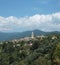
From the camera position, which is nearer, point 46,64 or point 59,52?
point 59,52

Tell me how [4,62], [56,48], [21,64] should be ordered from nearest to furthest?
1. [56,48]
2. [21,64]
3. [4,62]

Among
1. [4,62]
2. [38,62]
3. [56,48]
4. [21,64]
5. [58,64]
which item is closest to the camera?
[58,64]

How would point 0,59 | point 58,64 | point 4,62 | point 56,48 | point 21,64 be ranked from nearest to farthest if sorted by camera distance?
point 58,64, point 56,48, point 21,64, point 4,62, point 0,59

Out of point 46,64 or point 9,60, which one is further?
point 9,60

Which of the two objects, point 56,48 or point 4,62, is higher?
point 56,48

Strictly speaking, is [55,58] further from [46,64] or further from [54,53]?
[46,64]

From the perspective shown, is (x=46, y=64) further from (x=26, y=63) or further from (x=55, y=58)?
(x=26, y=63)

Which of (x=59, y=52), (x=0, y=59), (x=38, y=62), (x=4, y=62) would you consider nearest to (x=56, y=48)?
(x=59, y=52)

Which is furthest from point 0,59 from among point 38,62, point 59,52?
point 59,52

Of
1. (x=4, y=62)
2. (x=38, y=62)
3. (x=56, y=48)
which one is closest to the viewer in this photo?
(x=56, y=48)
